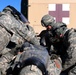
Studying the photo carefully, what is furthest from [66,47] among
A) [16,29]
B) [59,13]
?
[59,13]

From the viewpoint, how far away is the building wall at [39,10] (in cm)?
606

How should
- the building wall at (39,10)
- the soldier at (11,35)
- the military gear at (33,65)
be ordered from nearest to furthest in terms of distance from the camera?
the military gear at (33,65), the soldier at (11,35), the building wall at (39,10)

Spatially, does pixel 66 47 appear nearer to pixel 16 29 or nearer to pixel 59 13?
pixel 16 29

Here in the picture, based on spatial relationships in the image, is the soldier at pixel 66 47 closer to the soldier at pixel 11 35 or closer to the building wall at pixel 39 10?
the soldier at pixel 11 35

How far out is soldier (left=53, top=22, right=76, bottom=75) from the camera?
453 cm

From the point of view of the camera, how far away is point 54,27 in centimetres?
473

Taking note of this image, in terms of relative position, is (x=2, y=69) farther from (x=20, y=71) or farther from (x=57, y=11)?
(x=57, y=11)

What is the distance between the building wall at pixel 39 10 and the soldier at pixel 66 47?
4.40ft

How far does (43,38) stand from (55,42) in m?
0.47

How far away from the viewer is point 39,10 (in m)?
6.12

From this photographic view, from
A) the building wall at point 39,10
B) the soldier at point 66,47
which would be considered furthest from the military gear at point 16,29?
the building wall at point 39,10

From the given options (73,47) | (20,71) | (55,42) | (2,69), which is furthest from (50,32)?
(20,71)

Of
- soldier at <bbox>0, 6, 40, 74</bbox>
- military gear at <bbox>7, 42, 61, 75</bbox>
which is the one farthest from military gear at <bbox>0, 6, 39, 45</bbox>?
military gear at <bbox>7, 42, 61, 75</bbox>

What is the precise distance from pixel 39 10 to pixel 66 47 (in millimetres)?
1570
